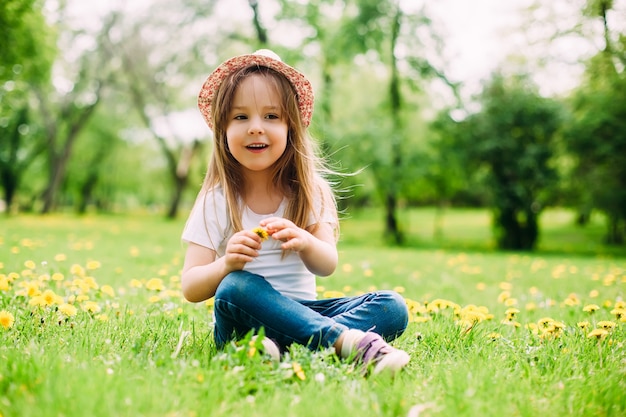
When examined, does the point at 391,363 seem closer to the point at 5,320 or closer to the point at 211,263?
the point at 211,263

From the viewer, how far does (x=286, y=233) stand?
1.91 metres

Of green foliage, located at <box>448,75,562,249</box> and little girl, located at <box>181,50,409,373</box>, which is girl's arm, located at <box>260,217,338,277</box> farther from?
green foliage, located at <box>448,75,562,249</box>

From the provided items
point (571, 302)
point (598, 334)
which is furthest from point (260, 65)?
point (571, 302)

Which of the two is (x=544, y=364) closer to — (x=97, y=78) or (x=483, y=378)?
(x=483, y=378)

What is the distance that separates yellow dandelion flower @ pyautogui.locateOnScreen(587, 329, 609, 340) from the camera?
2.09 m

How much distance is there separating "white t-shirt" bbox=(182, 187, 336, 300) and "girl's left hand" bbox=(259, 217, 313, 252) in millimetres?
257

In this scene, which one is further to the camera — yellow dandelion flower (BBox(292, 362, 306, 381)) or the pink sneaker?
the pink sneaker

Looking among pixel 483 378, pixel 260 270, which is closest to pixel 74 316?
pixel 260 270

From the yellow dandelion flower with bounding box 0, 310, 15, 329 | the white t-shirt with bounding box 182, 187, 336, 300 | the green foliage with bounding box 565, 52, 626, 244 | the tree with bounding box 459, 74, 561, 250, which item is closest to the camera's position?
the yellow dandelion flower with bounding box 0, 310, 15, 329

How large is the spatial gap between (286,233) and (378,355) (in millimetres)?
597

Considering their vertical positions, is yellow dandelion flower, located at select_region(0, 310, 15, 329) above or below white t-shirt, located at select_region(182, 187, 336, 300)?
below

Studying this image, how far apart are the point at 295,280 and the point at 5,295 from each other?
1.76 metres

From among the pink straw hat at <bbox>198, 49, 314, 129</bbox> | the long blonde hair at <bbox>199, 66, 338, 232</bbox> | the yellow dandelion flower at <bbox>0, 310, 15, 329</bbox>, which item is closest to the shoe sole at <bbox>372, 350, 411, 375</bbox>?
the long blonde hair at <bbox>199, 66, 338, 232</bbox>

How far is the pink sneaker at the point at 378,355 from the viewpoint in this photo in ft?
5.58
